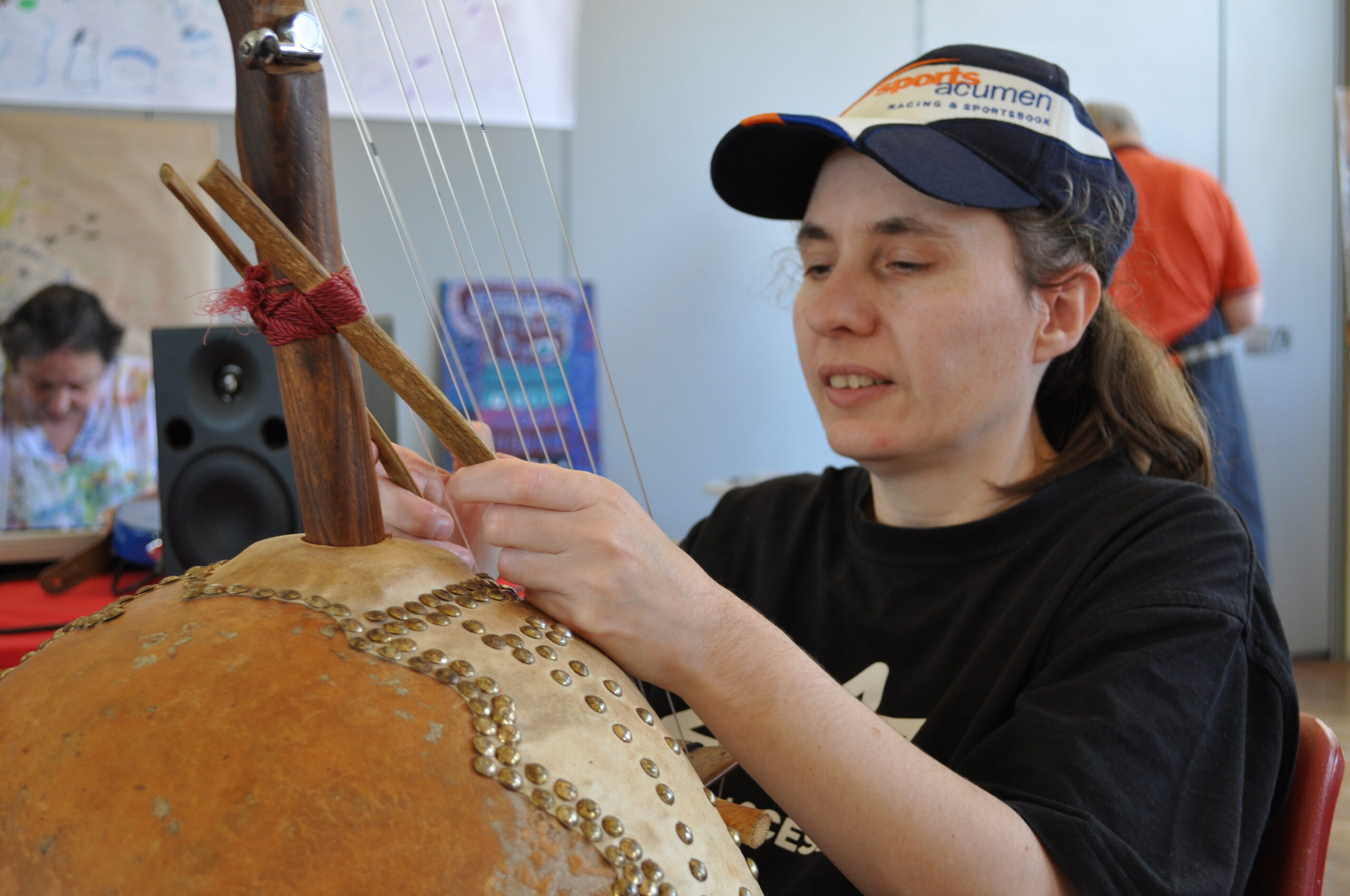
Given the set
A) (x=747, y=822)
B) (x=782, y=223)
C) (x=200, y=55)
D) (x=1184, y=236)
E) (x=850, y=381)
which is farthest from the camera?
(x=782, y=223)

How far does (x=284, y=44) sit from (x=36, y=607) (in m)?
1.27

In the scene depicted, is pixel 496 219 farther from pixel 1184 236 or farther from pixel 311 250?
pixel 1184 236

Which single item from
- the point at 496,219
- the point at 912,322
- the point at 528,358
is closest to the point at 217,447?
the point at 496,219

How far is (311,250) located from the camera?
A: 0.53 meters

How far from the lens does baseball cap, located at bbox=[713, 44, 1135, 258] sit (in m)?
0.93

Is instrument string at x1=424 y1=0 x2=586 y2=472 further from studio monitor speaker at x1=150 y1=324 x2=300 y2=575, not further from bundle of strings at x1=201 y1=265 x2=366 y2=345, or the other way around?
studio monitor speaker at x1=150 y1=324 x2=300 y2=575

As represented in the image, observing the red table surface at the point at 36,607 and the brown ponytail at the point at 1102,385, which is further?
the red table surface at the point at 36,607

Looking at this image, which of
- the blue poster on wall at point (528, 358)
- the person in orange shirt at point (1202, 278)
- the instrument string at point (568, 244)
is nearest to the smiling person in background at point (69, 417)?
the blue poster on wall at point (528, 358)

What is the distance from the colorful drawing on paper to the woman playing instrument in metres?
1.70

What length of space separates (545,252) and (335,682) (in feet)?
8.58

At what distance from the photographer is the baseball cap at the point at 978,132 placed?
93 cm

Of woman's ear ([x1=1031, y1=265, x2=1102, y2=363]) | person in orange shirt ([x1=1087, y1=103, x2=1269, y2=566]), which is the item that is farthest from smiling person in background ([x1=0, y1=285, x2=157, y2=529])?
person in orange shirt ([x1=1087, y1=103, x2=1269, y2=566])

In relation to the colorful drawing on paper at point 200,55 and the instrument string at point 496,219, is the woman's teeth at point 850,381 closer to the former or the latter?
the instrument string at point 496,219

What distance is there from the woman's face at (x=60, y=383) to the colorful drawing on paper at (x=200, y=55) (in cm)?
65
